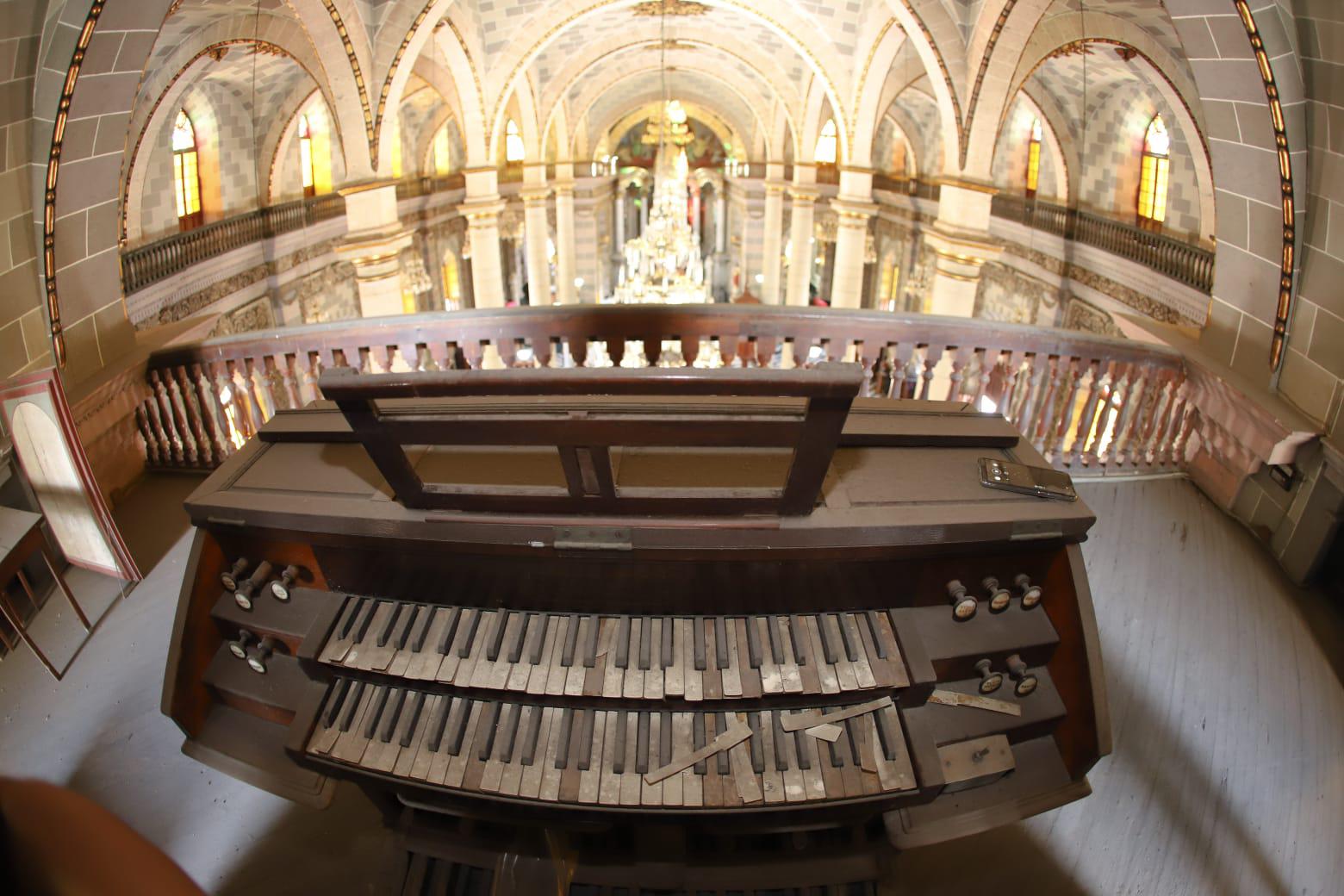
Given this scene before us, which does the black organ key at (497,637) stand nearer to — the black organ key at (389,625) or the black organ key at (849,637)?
the black organ key at (389,625)

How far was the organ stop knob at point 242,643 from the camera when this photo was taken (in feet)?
8.37

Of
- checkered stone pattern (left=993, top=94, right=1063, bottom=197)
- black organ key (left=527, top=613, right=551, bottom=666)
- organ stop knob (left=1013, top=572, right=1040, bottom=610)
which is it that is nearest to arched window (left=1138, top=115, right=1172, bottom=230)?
checkered stone pattern (left=993, top=94, right=1063, bottom=197)

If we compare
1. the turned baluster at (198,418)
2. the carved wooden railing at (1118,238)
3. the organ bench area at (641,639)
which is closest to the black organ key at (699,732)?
the organ bench area at (641,639)

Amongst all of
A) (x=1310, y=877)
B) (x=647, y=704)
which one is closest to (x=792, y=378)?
(x=647, y=704)

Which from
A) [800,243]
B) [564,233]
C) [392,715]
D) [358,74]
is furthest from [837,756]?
[564,233]

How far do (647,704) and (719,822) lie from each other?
42 cm

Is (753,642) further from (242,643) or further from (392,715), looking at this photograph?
(242,643)

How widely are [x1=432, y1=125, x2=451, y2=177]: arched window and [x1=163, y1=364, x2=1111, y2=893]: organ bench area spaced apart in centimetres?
1921

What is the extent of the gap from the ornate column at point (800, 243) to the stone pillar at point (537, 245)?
18.0 ft

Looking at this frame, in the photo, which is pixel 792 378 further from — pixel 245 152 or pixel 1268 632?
pixel 245 152

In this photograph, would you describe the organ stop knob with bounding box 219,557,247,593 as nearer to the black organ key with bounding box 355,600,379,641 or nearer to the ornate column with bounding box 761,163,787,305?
the black organ key with bounding box 355,600,379,641

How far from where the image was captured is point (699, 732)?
2297 mm

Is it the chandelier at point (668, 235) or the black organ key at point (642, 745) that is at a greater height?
the chandelier at point (668, 235)

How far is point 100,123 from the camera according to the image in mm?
3723
